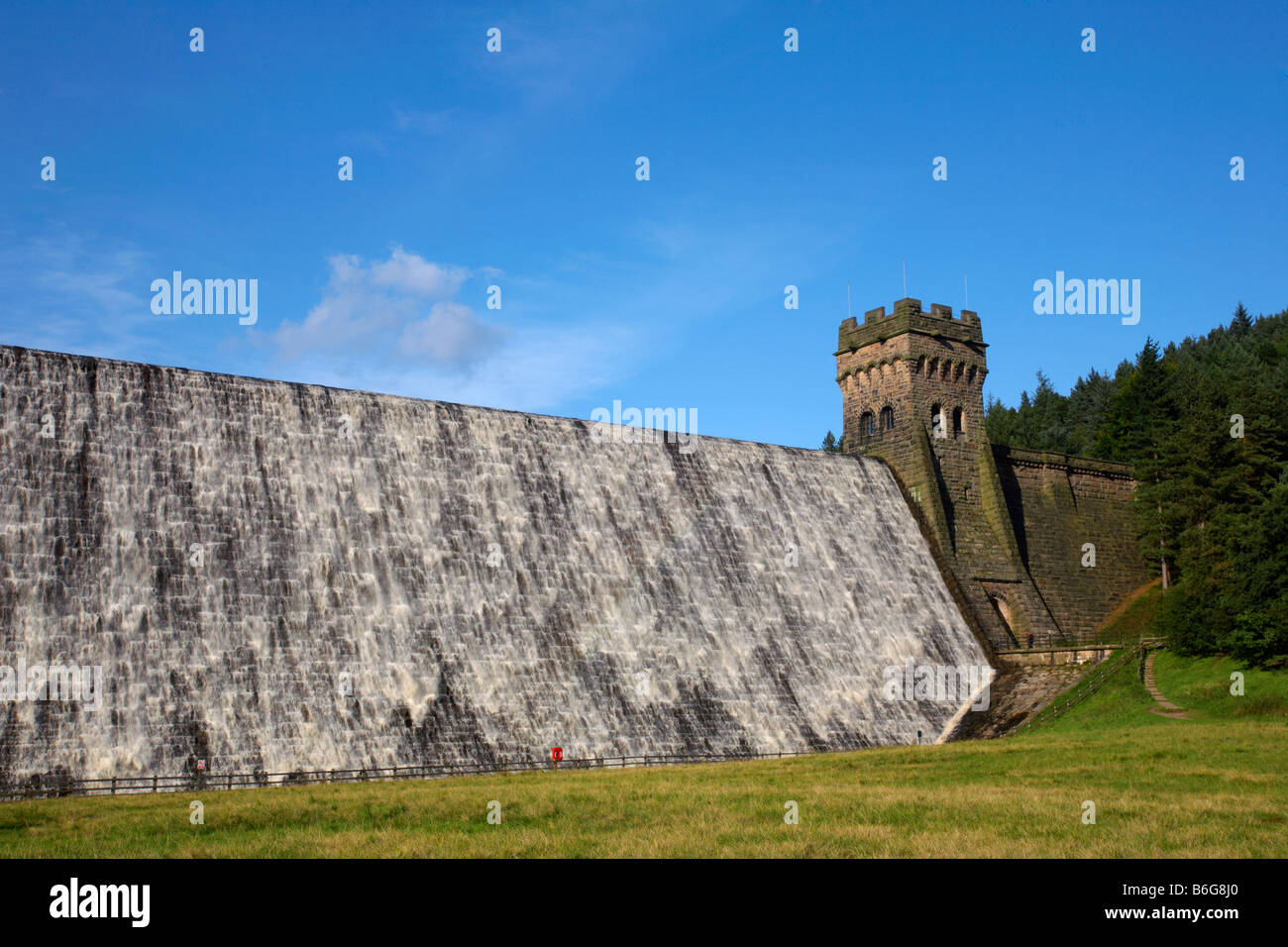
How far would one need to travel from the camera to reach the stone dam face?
29.5 m

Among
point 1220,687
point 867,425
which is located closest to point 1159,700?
point 1220,687

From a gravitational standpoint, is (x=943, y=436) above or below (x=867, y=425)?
below

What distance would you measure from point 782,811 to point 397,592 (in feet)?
59.8

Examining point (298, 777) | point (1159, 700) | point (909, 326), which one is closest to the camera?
point (298, 777)

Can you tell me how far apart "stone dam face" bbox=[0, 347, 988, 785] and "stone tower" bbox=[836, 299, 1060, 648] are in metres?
5.37

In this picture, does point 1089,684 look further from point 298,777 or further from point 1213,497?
point 298,777

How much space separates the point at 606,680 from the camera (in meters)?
36.3

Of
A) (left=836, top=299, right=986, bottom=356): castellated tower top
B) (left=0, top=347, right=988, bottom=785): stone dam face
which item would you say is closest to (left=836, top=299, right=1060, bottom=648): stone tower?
(left=836, top=299, right=986, bottom=356): castellated tower top

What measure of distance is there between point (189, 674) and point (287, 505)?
7.23 meters

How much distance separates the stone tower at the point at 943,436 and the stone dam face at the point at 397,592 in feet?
17.6

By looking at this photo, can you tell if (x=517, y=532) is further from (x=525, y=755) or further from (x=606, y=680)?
(x=525, y=755)

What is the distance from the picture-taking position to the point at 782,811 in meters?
19.9

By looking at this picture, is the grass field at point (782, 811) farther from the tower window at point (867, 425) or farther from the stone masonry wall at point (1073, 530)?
the tower window at point (867, 425)
